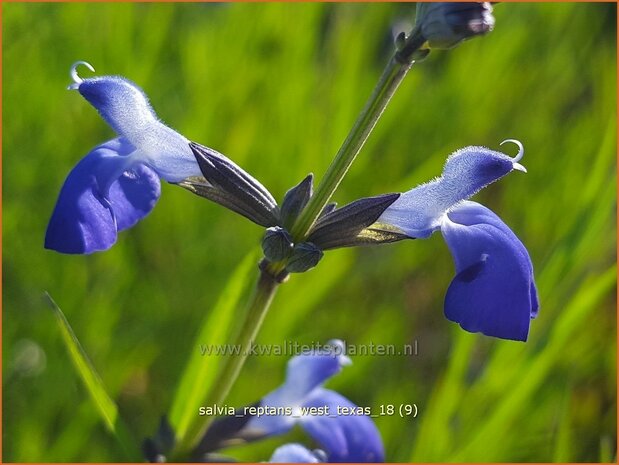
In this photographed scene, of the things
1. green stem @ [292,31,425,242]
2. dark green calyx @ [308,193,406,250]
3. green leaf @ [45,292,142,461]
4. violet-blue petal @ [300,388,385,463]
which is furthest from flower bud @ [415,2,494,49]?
violet-blue petal @ [300,388,385,463]

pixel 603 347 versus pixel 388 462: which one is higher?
pixel 603 347

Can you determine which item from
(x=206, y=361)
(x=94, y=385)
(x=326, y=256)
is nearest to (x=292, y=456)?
(x=206, y=361)

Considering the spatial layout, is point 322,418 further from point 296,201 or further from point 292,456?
point 296,201

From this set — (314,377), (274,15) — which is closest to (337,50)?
(274,15)

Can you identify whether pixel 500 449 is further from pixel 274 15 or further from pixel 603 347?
pixel 274 15

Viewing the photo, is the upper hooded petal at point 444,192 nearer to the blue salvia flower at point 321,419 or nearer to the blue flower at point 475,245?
the blue flower at point 475,245

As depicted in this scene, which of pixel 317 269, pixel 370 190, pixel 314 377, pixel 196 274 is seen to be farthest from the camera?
pixel 370 190

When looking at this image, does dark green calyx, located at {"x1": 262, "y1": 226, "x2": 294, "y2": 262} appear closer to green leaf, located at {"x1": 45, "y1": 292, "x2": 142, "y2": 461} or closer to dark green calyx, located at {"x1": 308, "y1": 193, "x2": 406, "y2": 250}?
dark green calyx, located at {"x1": 308, "y1": 193, "x2": 406, "y2": 250}
